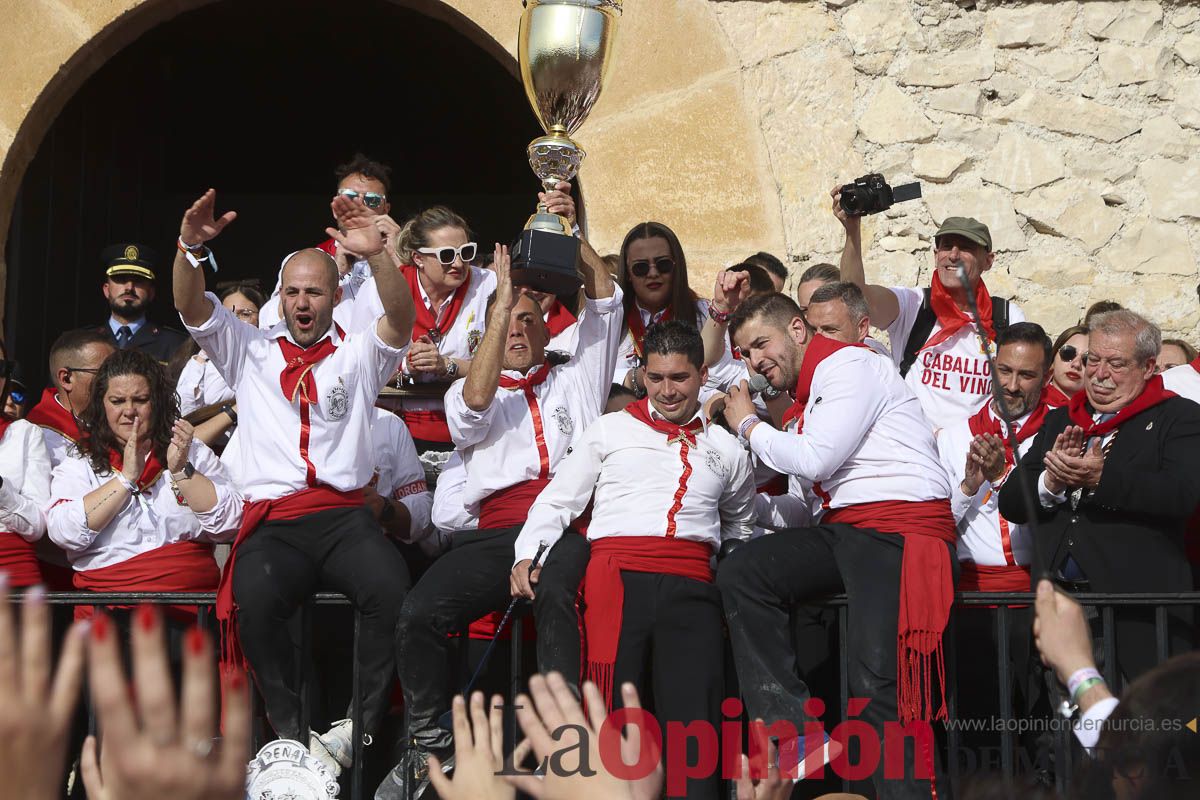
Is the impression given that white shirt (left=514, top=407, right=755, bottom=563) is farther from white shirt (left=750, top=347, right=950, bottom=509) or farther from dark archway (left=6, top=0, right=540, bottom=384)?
dark archway (left=6, top=0, right=540, bottom=384)

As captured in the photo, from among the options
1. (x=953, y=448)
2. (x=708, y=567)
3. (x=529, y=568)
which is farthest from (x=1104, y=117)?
(x=529, y=568)

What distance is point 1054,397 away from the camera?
5422 mm

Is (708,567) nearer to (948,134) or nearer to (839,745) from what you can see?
(839,745)

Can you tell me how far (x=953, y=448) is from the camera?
205 inches

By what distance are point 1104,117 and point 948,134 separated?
66cm

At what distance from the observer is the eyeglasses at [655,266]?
5.46m

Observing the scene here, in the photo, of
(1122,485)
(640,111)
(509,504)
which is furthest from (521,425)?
(640,111)

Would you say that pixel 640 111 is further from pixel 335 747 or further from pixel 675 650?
pixel 335 747

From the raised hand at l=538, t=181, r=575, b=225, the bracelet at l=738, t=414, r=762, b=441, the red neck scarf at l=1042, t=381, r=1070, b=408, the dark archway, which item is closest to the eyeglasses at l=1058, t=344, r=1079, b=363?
the red neck scarf at l=1042, t=381, r=1070, b=408

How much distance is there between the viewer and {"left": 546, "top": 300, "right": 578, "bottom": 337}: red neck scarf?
5371 mm

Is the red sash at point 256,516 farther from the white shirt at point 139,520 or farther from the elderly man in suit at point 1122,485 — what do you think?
the elderly man in suit at point 1122,485

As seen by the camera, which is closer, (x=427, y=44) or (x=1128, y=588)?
(x=1128, y=588)

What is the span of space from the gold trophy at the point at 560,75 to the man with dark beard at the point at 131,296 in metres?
2.07

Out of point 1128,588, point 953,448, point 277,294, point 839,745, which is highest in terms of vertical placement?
point 277,294
